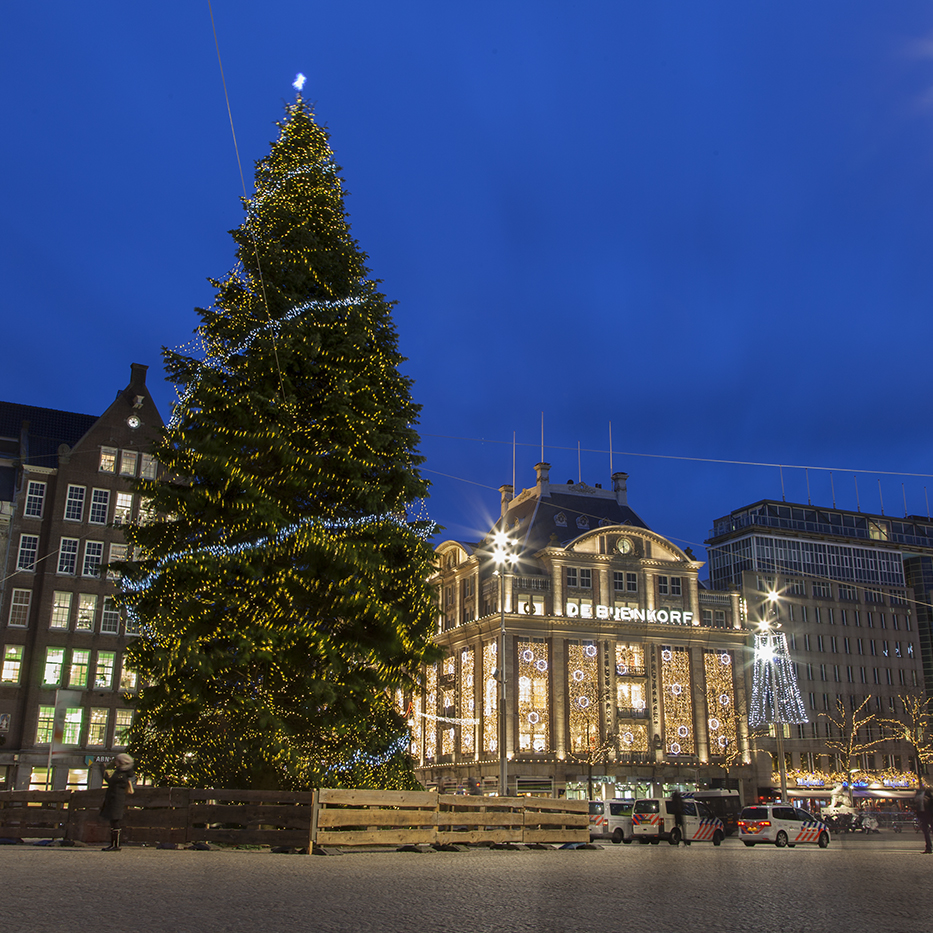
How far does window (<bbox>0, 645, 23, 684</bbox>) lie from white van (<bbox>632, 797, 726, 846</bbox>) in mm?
30411

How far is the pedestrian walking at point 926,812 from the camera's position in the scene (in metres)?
25.9

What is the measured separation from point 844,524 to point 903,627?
50.6 feet

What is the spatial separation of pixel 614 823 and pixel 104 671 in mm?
26920

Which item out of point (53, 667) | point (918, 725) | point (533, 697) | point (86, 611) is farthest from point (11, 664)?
point (918, 725)

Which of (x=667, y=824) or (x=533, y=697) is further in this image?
(x=533, y=697)

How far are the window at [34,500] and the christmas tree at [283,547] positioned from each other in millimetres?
31370

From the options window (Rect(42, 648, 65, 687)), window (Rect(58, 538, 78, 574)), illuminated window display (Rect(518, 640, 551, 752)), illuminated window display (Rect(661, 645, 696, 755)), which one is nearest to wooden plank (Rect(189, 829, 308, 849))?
window (Rect(42, 648, 65, 687))

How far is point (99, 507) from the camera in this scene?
52.2m

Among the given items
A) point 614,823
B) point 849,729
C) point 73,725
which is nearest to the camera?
point 614,823

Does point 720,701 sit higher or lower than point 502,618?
lower

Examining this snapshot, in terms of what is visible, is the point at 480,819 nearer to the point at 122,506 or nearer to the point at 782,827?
the point at 782,827

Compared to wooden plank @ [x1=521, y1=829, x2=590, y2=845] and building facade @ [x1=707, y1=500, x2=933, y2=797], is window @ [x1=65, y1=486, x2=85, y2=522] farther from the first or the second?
building facade @ [x1=707, y1=500, x2=933, y2=797]

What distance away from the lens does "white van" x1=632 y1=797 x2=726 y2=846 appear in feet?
124

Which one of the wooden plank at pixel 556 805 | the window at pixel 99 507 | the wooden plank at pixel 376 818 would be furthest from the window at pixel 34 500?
the wooden plank at pixel 376 818
